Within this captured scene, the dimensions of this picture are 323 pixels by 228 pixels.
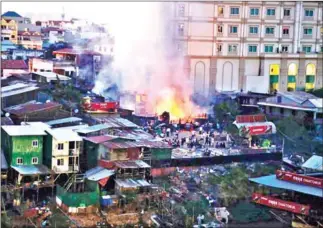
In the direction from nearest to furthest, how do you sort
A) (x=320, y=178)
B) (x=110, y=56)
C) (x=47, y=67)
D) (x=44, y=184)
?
(x=44, y=184) < (x=320, y=178) < (x=47, y=67) < (x=110, y=56)

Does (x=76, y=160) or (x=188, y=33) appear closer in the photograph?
(x=76, y=160)

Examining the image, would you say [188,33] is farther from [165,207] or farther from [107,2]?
[165,207]

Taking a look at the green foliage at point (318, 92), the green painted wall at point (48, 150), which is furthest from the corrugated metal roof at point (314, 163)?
the green painted wall at point (48, 150)

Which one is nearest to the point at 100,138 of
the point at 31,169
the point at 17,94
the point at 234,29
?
the point at 31,169

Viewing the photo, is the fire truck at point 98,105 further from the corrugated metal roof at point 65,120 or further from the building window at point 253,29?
the building window at point 253,29

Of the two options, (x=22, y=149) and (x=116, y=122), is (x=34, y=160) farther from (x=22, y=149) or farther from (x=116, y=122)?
(x=116, y=122)

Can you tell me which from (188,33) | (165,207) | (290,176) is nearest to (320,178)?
(290,176)

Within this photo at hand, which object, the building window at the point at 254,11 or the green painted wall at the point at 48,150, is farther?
the building window at the point at 254,11
